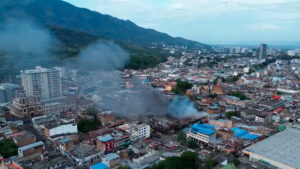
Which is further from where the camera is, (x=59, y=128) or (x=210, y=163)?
(x=59, y=128)

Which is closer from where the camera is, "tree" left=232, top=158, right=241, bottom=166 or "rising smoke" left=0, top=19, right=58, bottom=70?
"tree" left=232, top=158, right=241, bottom=166

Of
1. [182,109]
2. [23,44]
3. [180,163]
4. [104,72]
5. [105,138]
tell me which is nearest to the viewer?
[180,163]

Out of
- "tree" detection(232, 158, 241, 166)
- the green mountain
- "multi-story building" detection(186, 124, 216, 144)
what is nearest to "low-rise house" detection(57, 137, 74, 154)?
"multi-story building" detection(186, 124, 216, 144)

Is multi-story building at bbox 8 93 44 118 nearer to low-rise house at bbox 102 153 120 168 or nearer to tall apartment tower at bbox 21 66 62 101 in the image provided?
tall apartment tower at bbox 21 66 62 101

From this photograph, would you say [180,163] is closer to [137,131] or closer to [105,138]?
[137,131]

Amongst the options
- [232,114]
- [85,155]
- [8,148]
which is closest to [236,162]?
[232,114]

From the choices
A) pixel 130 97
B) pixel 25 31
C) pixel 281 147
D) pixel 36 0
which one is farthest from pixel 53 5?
pixel 281 147

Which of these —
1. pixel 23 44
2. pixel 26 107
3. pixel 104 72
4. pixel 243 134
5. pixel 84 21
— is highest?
pixel 84 21
